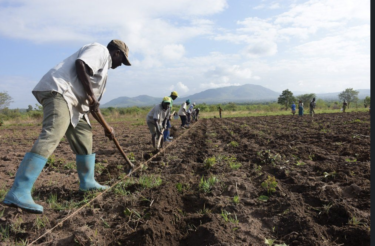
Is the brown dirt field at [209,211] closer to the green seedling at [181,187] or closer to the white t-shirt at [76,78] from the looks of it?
the green seedling at [181,187]

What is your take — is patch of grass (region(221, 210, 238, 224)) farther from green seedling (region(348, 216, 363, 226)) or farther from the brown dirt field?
green seedling (region(348, 216, 363, 226))

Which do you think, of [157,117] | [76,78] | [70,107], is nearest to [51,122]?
[70,107]

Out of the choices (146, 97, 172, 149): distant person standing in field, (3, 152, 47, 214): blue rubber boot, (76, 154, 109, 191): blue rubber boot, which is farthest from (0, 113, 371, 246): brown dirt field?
(146, 97, 172, 149): distant person standing in field

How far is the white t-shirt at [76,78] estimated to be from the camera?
8.73 feet

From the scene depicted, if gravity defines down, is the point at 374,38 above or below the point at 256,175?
above

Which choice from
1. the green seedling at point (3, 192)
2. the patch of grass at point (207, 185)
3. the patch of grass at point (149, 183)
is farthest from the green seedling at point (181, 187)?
the green seedling at point (3, 192)

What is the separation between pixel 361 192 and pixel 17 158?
22.4ft

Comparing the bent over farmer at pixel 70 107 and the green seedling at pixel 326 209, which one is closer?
the bent over farmer at pixel 70 107

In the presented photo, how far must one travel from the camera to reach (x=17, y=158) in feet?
19.0

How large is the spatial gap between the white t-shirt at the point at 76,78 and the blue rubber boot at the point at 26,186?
26.1 inches

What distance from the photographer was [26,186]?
2332mm

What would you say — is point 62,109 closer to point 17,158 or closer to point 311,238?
point 311,238

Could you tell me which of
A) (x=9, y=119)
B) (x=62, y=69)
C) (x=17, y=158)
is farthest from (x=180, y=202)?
(x=9, y=119)

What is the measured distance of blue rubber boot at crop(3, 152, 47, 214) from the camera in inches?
87.7
